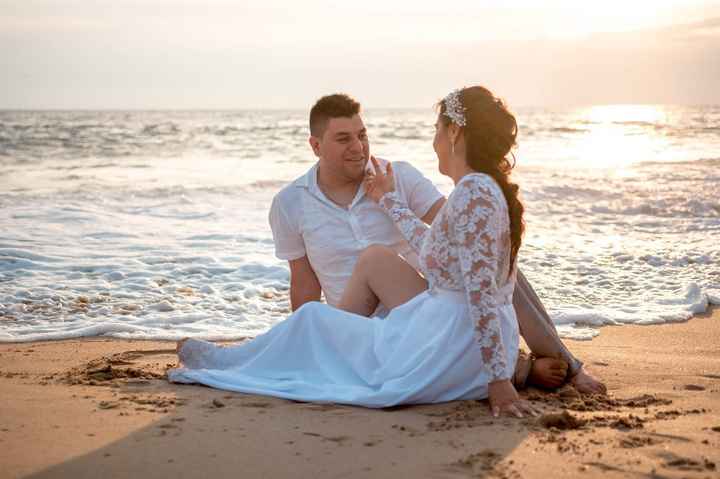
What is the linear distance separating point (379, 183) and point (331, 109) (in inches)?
23.5

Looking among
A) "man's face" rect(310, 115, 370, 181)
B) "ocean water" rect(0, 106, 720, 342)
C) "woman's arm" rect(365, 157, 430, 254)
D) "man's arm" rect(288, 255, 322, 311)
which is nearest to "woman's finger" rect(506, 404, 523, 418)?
"woman's arm" rect(365, 157, 430, 254)

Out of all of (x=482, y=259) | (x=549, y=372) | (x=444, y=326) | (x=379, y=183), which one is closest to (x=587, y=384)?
(x=549, y=372)

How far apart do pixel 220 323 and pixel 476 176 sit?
3359 mm

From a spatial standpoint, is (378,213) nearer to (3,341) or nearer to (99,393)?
(99,393)

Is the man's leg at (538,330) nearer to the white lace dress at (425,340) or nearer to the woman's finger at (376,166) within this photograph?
the white lace dress at (425,340)

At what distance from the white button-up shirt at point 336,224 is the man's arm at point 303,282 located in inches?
2.8

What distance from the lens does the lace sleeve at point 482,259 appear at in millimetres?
3531

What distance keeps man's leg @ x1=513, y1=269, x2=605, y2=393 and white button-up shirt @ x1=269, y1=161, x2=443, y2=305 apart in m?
0.80

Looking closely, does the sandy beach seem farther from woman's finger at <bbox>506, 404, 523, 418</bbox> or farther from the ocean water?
the ocean water

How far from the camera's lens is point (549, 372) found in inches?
162

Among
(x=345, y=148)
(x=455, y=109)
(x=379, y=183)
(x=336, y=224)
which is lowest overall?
(x=336, y=224)

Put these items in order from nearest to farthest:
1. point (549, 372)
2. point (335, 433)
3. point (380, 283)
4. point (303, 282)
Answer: point (335, 433) → point (549, 372) → point (380, 283) → point (303, 282)

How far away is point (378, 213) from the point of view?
4.96 metres

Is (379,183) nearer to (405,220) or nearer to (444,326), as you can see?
(405,220)
